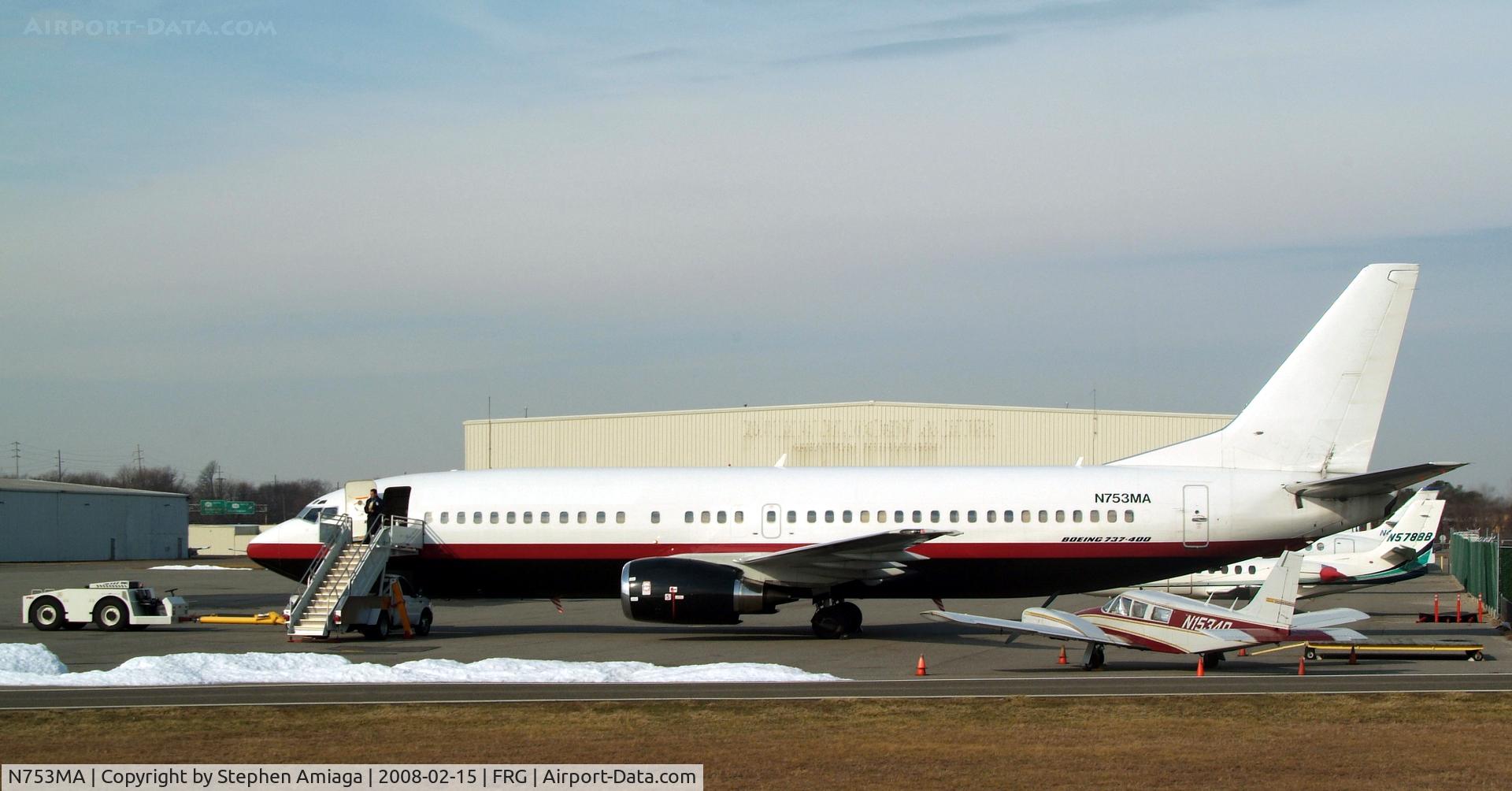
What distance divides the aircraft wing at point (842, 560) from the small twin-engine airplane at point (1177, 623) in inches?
150

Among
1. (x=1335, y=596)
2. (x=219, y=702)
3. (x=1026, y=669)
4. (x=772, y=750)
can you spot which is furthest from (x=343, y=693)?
(x=1335, y=596)

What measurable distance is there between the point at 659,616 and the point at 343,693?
25.0 feet

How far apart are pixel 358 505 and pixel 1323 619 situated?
18.5m

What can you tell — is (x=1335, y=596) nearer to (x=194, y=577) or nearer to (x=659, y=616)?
(x=659, y=616)

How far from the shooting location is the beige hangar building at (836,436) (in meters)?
53.1

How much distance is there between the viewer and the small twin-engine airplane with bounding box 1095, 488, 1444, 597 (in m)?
35.5

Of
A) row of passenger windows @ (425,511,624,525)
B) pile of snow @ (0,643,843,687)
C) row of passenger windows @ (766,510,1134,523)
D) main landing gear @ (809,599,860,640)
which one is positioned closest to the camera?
pile of snow @ (0,643,843,687)

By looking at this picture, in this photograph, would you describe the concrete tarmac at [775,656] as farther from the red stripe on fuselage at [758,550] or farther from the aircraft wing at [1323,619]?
the red stripe on fuselage at [758,550]

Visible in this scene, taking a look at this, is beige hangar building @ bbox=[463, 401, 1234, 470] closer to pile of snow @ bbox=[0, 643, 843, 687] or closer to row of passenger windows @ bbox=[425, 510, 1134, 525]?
row of passenger windows @ bbox=[425, 510, 1134, 525]

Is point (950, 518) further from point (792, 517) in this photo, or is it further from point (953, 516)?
A: point (792, 517)

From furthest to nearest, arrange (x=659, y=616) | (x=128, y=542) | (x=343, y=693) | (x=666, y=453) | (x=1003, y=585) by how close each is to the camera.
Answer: (x=128, y=542) → (x=666, y=453) → (x=1003, y=585) → (x=659, y=616) → (x=343, y=693)

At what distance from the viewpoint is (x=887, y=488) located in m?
27.0

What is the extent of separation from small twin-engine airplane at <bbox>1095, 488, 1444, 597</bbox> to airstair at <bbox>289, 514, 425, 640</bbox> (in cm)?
1820
